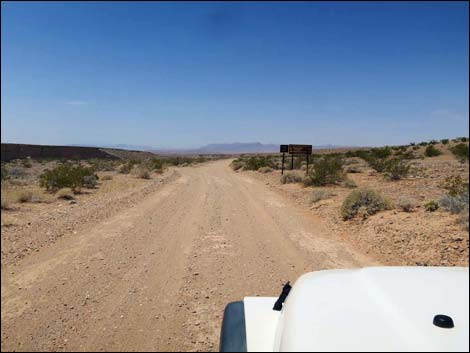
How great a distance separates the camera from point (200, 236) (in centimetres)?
841

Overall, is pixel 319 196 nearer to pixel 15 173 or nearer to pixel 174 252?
pixel 174 252

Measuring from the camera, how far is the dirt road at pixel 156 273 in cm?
229

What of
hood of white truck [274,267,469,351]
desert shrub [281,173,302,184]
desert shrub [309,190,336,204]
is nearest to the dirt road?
hood of white truck [274,267,469,351]

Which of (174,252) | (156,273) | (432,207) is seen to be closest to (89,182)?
(174,252)

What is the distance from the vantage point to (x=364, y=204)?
10789mm

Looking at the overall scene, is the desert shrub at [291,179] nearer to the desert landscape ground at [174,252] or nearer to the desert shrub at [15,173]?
the desert landscape ground at [174,252]

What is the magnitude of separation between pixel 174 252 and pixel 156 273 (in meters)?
1.41

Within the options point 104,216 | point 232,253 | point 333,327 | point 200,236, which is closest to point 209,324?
point 333,327

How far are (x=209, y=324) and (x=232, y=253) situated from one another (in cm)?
308

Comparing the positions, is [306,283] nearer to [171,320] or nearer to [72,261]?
[171,320]

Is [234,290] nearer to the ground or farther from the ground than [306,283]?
nearer to the ground

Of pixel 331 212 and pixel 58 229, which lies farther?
pixel 331 212

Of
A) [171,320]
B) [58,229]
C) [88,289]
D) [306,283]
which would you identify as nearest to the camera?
[306,283]

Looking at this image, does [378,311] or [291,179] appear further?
[291,179]
